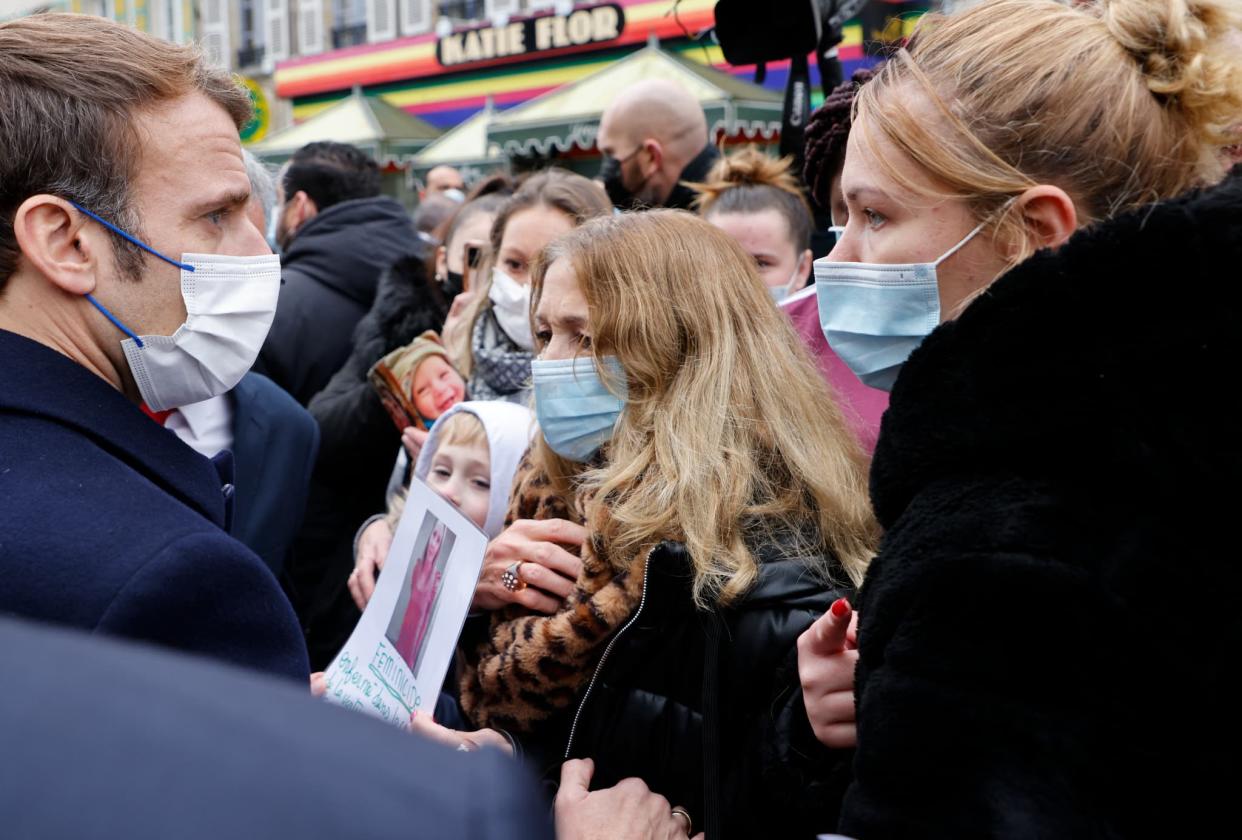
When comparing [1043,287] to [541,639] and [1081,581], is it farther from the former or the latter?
[541,639]

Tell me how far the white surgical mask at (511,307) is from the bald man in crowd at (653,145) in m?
0.93

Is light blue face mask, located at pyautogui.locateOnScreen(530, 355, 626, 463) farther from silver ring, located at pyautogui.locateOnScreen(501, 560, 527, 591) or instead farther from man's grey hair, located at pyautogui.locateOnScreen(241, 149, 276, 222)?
man's grey hair, located at pyautogui.locateOnScreen(241, 149, 276, 222)

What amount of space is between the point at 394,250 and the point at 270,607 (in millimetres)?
3249

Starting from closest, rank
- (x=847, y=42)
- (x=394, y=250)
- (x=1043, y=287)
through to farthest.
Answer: (x=1043, y=287) → (x=394, y=250) → (x=847, y=42)

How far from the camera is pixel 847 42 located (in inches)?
528

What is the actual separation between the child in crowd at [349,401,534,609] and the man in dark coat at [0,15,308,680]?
0.89m

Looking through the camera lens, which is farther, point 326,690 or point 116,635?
→ point 326,690

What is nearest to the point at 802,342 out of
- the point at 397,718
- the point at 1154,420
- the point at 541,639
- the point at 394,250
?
the point at 541,639

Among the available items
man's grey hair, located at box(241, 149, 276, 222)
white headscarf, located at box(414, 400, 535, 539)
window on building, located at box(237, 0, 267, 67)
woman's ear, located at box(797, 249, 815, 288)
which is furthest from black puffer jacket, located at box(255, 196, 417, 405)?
window on building, located at box(237, 0, 267, 67)

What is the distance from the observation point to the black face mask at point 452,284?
4.02 meters

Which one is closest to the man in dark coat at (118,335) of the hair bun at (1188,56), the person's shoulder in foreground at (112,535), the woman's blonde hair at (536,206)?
the person's shoulder in foreground at (112,535)

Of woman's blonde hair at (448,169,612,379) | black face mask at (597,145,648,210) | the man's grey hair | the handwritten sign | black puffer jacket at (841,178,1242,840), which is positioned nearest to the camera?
black puffer jacket at (841,178,1242,840)

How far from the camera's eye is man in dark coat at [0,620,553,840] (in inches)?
18.8

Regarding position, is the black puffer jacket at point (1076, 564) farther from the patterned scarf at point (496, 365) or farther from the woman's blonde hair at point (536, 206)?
the woman's blonde hair at point (536, 206)
